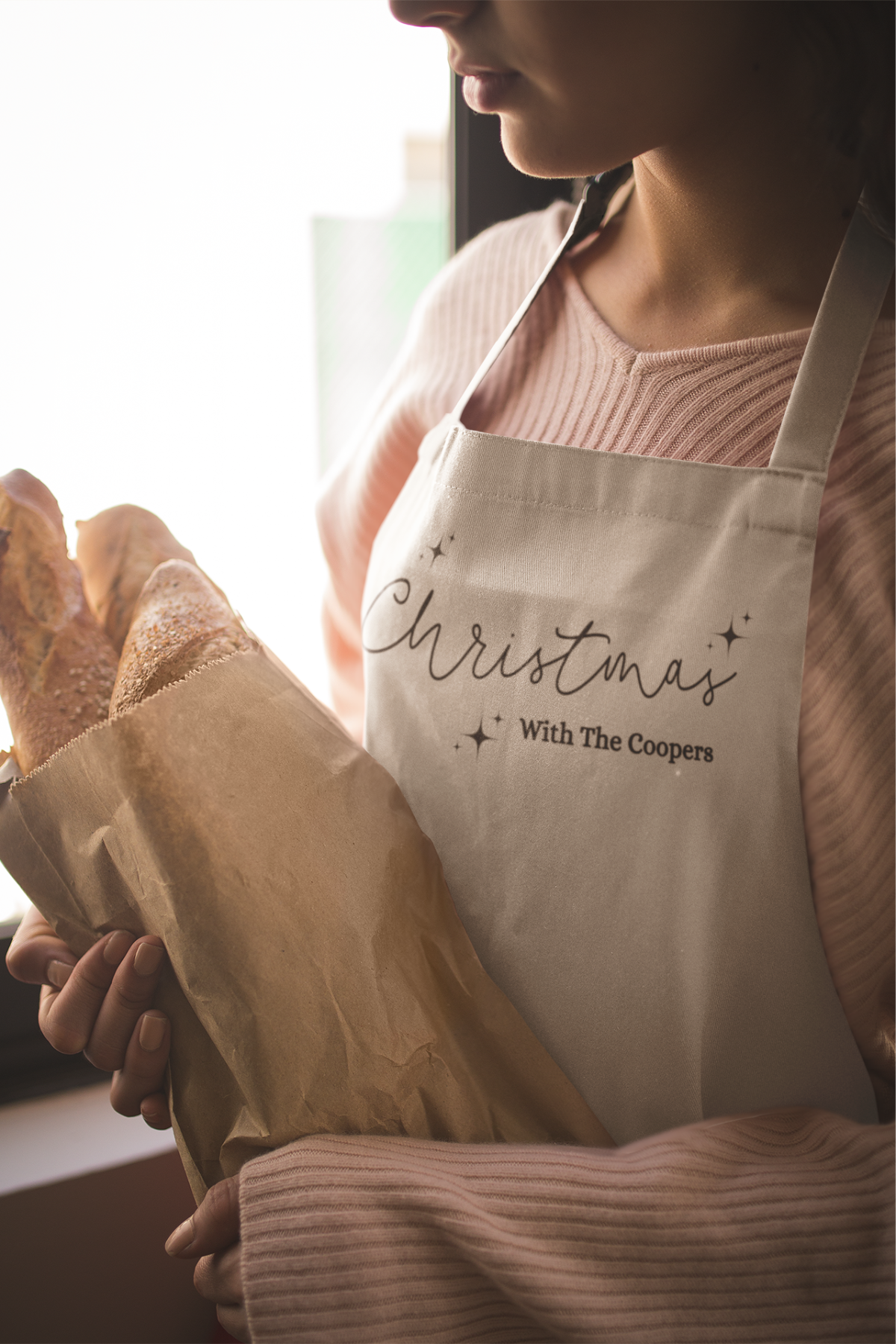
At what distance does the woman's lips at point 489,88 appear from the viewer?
0.55 metres

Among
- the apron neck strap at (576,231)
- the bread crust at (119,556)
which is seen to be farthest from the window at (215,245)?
the apron neck strap at (576,231)

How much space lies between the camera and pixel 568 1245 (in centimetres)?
49

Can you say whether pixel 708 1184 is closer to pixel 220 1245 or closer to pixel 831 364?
pixel 220 1245

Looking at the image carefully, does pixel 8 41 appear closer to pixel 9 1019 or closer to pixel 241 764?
pixel 241 764

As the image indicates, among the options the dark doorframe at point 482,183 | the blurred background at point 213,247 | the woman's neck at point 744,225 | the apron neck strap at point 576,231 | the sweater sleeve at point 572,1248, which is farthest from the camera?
the dark doorframe at point 482,183

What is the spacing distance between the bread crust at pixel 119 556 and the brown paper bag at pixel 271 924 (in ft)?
0.34

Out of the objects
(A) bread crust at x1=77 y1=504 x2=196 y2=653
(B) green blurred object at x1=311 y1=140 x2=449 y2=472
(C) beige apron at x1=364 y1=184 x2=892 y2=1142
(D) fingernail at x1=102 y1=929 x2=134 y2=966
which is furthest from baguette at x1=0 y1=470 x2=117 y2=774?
(B) green blurred object at x1=311 y1=140 x2=449 y2=472

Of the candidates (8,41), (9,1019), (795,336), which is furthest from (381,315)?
(9,1019)

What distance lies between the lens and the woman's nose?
53 centimetres

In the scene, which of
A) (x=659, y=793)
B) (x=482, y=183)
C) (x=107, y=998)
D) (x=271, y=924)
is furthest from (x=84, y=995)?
(x=482, y=183)

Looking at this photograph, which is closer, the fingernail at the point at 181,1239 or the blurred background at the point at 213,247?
the fingernail at the point at 181,1239

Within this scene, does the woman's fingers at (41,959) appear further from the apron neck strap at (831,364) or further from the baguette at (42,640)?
the apron neck strap at (831,364)

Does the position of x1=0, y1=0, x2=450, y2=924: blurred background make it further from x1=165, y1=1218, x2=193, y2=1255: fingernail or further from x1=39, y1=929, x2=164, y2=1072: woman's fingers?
x1=165, y1=1218, x2=193, y2=1255: fingernail

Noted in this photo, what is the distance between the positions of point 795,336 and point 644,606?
0.72 feet
